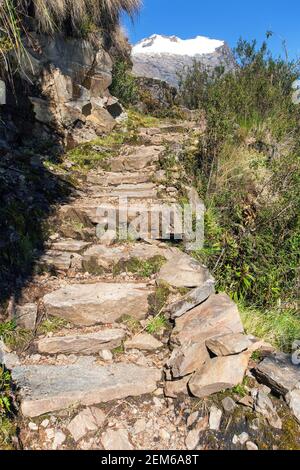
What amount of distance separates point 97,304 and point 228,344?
1.29m

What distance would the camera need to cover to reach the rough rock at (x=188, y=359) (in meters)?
2.89

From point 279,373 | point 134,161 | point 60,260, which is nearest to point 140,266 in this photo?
point 60,260

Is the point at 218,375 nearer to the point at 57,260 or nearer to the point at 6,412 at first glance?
the point at 6,412

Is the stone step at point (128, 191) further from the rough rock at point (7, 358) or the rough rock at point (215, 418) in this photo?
the rough rock at point (215, 418)

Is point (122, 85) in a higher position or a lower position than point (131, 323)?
higher

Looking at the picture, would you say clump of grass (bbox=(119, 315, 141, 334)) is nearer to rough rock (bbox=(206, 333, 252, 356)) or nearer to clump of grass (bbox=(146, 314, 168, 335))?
clump of grass (bbox=(146, 314, 168, 335))

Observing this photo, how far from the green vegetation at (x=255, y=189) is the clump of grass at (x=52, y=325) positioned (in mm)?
1658

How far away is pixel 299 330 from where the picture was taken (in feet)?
11.8

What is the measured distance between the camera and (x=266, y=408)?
2.66 meters

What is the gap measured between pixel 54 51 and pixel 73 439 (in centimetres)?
678

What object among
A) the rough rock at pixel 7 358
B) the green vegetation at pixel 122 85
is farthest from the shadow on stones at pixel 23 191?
the green vegetation at pixel 122 85

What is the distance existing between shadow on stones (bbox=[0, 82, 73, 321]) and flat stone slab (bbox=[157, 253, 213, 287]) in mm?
1397

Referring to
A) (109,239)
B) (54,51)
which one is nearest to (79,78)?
(54,51)

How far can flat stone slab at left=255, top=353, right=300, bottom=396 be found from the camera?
109 inches
